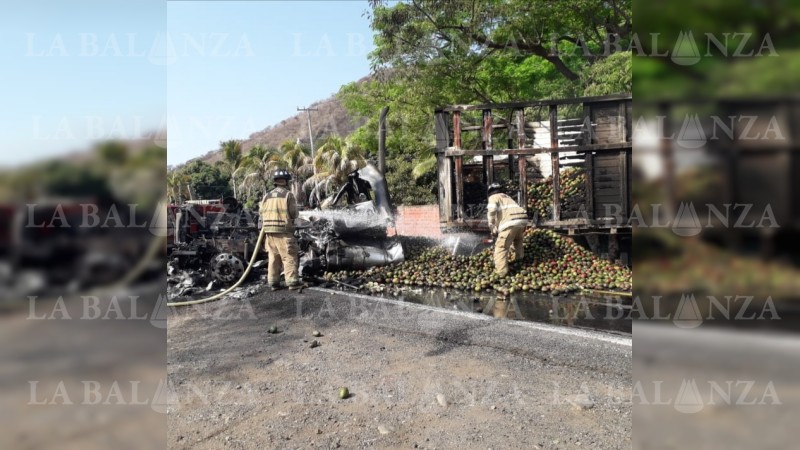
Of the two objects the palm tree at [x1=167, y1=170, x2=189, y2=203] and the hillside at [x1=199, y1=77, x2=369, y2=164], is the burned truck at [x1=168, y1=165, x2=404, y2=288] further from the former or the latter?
the hillside at [x1=199, y1=77, x2=369, y2=164]

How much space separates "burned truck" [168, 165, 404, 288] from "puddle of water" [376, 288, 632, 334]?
166 cm

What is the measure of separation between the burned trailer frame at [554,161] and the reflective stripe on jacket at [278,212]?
2.91m

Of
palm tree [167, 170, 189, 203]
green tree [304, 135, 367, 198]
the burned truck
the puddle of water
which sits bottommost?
the puddle of water

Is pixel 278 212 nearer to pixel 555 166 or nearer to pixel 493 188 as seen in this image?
pixel 493 188

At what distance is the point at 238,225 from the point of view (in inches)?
434

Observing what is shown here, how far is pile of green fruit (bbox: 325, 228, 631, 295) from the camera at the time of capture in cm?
873

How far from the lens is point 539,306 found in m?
7.70

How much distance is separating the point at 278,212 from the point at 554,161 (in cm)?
484

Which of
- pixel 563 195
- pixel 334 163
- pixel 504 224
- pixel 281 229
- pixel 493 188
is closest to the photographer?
pixel 281 229

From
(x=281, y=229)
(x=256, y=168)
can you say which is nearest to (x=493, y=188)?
(x=281, y=229)

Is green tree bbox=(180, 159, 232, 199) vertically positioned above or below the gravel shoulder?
above

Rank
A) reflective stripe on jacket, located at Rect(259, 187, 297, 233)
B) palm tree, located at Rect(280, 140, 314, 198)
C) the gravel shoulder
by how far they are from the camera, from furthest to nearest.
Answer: palm tree, located at Rect(280, 140, 314, 198) → reflective stripe on jacket, located at Rect(259, 187, 297, 233) → the gravel shoulder

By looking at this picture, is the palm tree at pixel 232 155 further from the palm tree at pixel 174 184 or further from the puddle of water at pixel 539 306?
the puddle of water at pixel 539 306

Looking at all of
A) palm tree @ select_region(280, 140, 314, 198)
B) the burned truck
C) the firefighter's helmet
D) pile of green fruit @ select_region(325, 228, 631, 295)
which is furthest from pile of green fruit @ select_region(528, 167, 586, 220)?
palm tree @ select_region(280, 140, 314, 198)
